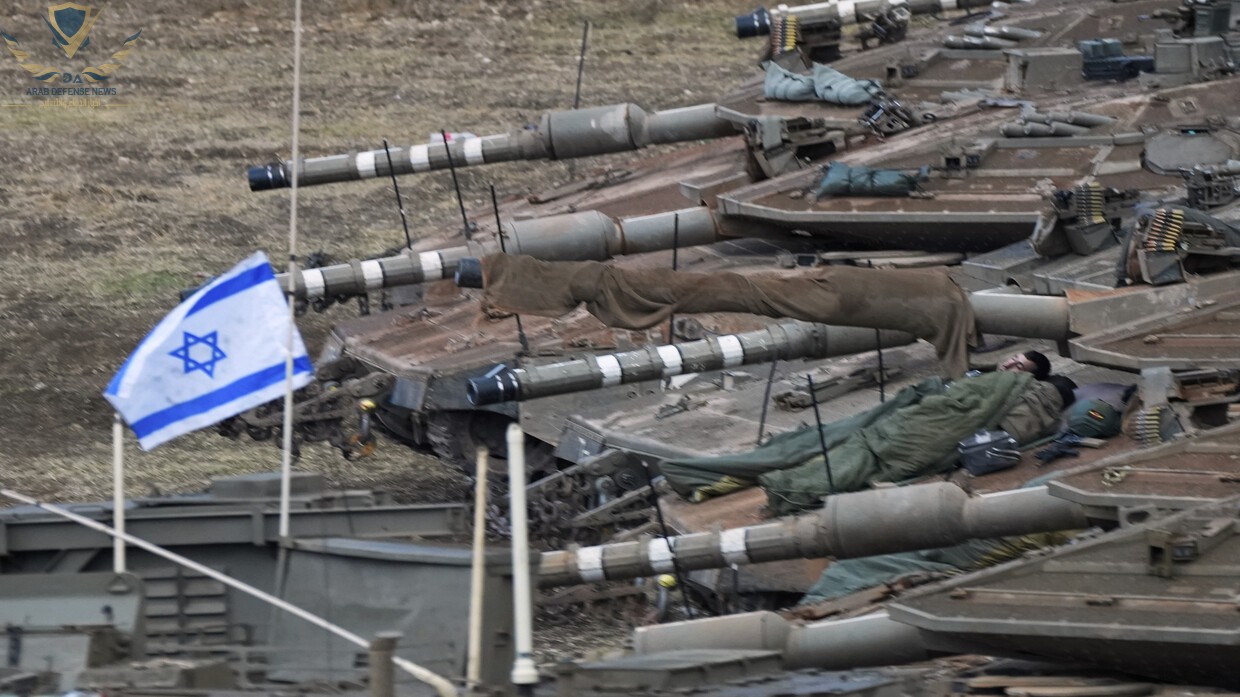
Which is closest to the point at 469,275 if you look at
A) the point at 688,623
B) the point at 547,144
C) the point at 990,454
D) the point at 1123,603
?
the point at 990,454

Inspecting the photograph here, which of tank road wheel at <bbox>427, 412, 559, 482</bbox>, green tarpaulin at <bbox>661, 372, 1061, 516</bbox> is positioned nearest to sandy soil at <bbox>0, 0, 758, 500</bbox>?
tank road wheel at <bbox>427, 412, 559, 482</bbox>

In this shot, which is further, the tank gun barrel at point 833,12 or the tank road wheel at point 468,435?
the tank gun barrel at point 833,12

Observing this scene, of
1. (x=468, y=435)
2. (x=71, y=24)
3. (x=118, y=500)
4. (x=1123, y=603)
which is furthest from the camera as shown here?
(x=71, y=24)

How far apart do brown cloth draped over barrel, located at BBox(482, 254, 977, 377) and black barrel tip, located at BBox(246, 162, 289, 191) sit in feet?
22.5

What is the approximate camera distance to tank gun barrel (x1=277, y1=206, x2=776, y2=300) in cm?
1900

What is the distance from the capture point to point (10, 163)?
32906 mm

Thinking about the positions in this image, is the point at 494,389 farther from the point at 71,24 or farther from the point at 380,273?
the point at 71,24

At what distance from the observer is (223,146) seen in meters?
33.6

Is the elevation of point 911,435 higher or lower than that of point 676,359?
lower

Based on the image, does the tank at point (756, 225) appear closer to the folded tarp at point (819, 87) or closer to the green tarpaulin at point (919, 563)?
the folded tarp at point (819, 87)

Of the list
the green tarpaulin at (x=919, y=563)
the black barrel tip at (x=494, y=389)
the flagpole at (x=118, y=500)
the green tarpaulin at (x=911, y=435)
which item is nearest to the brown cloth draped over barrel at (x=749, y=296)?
the black barrel tip at (x=494, y=389)

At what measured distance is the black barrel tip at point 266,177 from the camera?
2173cm

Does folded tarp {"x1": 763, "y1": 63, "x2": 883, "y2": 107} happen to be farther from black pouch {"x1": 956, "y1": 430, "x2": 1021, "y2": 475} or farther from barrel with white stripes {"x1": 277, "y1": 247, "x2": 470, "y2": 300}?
black pouch {"x1": 956, "y1": 430, "x2": 1021, "y2": 475}

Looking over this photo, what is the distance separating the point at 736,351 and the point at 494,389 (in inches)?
67.1
